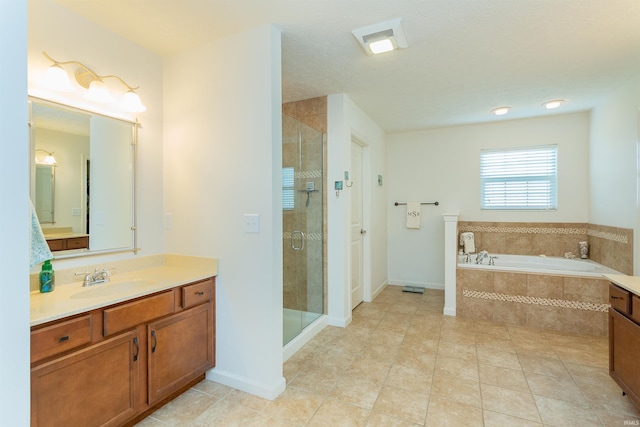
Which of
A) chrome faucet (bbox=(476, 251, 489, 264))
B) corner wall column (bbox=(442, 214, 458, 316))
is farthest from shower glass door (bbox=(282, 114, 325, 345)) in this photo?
chrome faucet (bbox=(476, 251, 489, 264))

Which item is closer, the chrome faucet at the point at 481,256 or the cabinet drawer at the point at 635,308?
the cabinet drawer at the point at 635,308

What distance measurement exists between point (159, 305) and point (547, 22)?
10.1 ft

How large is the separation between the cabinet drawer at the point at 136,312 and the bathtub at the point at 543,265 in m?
3.14

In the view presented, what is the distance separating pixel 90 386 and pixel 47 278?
2.15ft

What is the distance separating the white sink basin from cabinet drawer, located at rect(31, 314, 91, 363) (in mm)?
289

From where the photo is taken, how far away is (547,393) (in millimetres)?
2066

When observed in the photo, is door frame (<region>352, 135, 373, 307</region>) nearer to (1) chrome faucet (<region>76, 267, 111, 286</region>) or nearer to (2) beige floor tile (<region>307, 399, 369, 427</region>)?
(2) beige floor tile (<region>307, 399, 369, 427</region>)

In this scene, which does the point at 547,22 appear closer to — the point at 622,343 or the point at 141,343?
the point at 622,343

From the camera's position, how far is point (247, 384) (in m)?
2.09

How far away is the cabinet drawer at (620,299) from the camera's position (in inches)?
70.4

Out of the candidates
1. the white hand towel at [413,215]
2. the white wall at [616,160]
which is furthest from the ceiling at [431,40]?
the white hand towel at [413,215]

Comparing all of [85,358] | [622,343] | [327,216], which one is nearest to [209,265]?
[85,358]

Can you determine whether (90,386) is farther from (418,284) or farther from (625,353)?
(418,284)

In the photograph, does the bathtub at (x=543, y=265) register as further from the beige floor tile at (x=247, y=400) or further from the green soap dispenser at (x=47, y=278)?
the green soap dispenser at (x=47, y=278)
